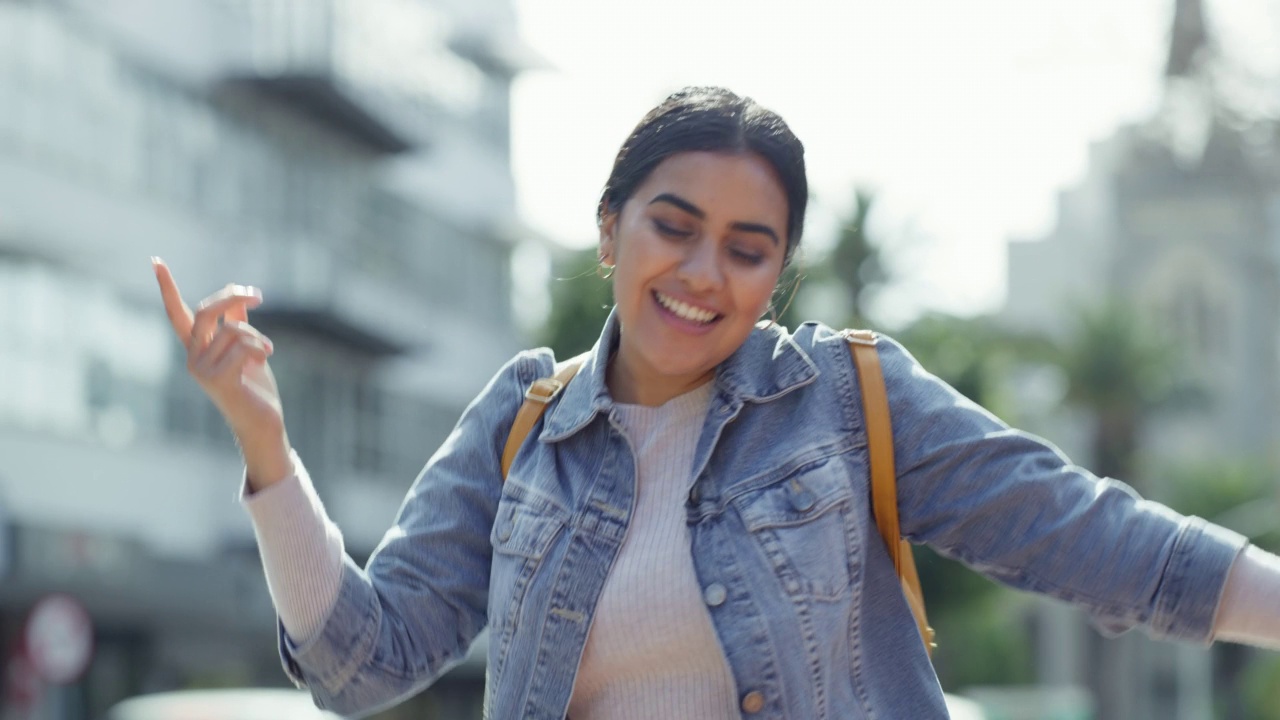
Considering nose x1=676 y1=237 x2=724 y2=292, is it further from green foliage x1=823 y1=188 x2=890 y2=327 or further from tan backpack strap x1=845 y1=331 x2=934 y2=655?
green foliage x1=823 y1=188 x2=890 y2=327

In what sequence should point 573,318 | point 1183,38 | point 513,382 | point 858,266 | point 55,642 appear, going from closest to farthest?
point 513,382 → point 55,642 → point 573,318 → point 858,266 → point 1183,38

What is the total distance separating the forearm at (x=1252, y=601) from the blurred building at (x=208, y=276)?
21.3m

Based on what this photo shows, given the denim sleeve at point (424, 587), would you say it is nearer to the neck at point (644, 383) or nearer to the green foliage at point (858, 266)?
the neck at point (644, 383)

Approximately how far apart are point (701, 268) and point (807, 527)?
1.24 ft

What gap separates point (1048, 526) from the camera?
2.75 meters

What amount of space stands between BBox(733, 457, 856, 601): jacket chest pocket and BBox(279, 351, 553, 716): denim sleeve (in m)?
0.45

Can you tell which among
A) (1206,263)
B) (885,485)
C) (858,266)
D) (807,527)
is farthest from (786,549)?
(1206,263)

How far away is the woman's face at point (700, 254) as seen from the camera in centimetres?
286

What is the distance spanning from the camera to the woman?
272 cm

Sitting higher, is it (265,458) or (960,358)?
(265,458)

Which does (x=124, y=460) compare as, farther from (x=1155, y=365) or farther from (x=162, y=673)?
(x=1155, y=365)

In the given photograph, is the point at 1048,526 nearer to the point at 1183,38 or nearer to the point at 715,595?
the point at 715,595

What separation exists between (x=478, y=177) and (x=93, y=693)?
15.7 meters

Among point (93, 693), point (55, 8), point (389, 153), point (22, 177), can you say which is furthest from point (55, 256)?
point (389, 153)
